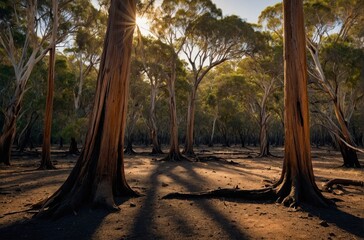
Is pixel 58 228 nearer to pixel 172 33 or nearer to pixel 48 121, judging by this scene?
pixel 48 121

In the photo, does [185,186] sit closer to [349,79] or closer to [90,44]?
[349,79]

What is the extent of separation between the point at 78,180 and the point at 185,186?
3.96 meters

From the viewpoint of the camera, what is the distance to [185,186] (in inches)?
359

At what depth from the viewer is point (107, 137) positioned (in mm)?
6391

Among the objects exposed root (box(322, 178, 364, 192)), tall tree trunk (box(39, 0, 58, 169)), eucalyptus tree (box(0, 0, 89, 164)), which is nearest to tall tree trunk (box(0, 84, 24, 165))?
eucalyptus tree (box(0, 0, 89, 164))

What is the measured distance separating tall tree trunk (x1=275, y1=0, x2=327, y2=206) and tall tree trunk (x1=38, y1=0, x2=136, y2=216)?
3849mm

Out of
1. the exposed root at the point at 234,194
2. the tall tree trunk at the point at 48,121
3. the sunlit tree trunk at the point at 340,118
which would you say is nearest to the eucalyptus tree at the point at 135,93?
the tall tree trunk at the point at 48,121

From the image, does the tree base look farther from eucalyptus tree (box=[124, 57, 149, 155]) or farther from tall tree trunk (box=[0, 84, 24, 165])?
eucalyptus tree (box=[124, 57, 149, 155])

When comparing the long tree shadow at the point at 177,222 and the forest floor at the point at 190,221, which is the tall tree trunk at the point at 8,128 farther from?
the long tree shadow at the point at 177,222

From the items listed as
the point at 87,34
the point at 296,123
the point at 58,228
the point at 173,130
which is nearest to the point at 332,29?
the point at 173,130

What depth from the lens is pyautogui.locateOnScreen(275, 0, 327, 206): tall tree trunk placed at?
649 cm

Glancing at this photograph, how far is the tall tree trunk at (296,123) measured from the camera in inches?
255

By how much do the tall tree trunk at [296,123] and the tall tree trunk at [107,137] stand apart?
3849 mm

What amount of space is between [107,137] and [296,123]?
4466 millimetres
